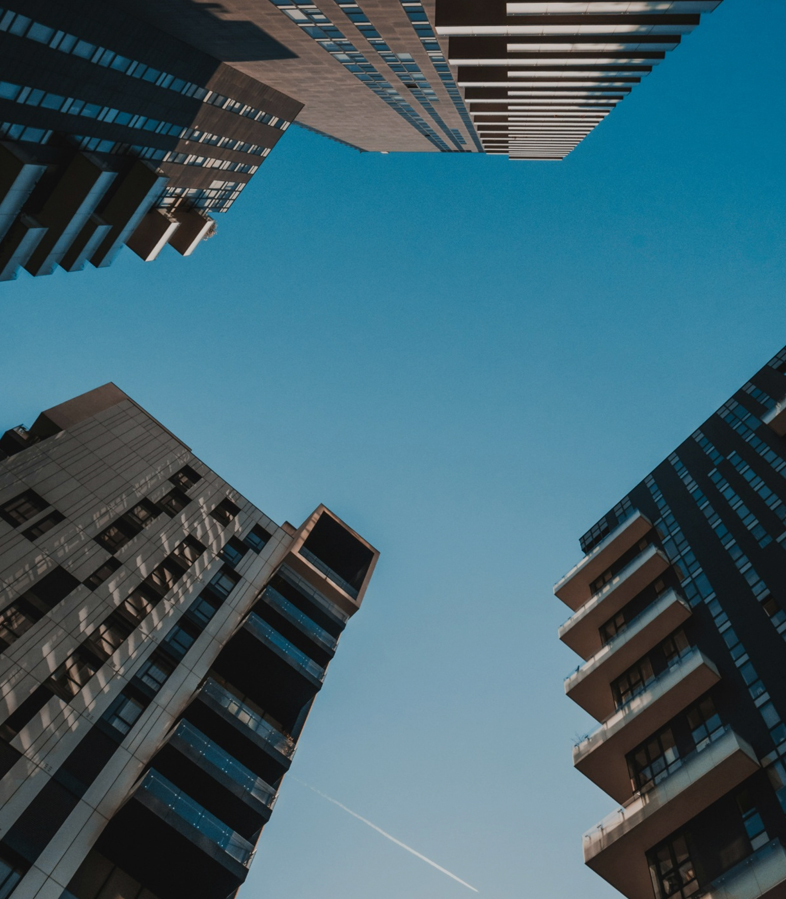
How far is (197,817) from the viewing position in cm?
2375

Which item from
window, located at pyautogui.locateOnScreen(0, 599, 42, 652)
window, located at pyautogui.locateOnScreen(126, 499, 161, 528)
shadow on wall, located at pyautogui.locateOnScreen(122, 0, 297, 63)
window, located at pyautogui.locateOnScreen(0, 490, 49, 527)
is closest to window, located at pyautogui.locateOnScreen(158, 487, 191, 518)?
window, located at pyautogui.locateOnScreen(126, 499, 161, 528)

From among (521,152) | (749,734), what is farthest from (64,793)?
(521,152)

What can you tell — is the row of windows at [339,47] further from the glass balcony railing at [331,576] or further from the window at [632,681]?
the window at [632,681]

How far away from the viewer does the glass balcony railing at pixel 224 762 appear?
2573 centimetres

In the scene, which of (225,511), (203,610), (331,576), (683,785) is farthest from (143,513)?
(683,785)

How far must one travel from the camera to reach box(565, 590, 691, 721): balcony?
30.6 m

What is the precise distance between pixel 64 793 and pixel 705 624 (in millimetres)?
29368

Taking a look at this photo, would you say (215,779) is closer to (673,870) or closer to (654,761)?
(673,870)

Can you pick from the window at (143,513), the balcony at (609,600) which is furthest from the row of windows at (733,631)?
the window at (143,513)

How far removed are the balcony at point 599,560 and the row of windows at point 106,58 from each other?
135ft

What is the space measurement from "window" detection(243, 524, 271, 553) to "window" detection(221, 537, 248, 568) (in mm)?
611

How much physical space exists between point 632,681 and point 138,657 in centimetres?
2508

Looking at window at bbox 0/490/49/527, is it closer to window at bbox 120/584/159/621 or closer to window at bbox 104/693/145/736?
window at bbox 120/584/159/621

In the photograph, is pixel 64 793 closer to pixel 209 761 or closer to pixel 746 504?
pixel 209 761
